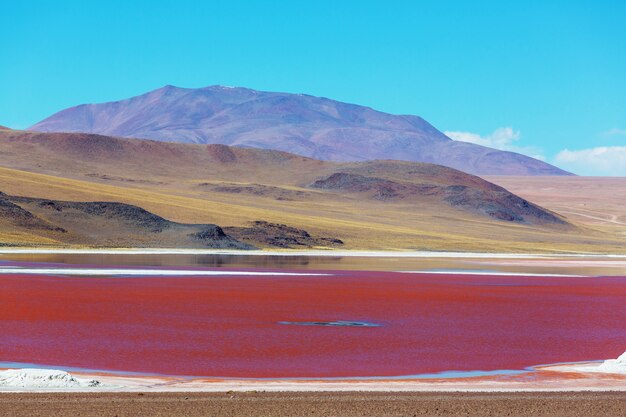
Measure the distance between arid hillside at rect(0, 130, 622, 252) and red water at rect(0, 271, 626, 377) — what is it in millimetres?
41732

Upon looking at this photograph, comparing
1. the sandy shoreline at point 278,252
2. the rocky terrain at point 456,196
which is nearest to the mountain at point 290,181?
the rocky terrain at point 456,196

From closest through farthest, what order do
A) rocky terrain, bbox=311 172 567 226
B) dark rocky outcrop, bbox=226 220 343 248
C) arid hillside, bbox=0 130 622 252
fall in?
dark rocky outcrop, bbox=226 220 343 248 < arid hillside, bbox=0 130 622 252 < rocky terrain, bbox=311 172 567 226

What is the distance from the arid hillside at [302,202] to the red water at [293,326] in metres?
41.7

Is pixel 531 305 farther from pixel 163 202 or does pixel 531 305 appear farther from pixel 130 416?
pixel 163 202

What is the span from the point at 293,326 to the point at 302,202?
12481 centimetres

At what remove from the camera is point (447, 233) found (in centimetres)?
12231

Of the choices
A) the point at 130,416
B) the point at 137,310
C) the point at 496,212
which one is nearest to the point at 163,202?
the point at 496,212

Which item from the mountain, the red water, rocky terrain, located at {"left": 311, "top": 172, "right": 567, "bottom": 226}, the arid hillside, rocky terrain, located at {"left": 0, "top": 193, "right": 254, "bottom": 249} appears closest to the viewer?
the red water

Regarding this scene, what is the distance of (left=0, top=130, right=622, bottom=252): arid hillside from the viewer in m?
103

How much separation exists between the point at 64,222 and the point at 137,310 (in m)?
57.7

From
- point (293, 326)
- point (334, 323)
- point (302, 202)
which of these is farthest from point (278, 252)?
point (302, 202)

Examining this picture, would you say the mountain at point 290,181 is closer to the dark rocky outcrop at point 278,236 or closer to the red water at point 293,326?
the dark rocky outcrop at point 278,236

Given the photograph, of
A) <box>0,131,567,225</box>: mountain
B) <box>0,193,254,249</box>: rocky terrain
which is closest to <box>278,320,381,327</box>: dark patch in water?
<box>0,193,254,249</box>: rocky terrain

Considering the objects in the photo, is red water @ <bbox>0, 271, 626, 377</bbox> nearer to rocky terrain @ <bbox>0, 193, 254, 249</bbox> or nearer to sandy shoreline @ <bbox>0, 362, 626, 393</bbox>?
sandy shoreline @ <bbox>0, 362, 626, 393</bbox>
